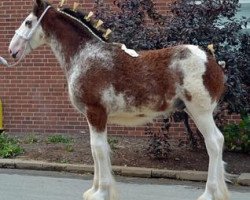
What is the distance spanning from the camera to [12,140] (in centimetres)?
1262

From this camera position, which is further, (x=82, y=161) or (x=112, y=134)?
(x=112, y=134)

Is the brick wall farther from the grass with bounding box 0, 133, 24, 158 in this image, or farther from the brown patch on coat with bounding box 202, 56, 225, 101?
the brown patch on coat with bounding box 202, 56, 225, 101

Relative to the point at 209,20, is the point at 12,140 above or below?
below

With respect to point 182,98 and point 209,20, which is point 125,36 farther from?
point 182,98

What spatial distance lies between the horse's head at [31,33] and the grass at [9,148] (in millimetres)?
4689

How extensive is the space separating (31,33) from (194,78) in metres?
1.97

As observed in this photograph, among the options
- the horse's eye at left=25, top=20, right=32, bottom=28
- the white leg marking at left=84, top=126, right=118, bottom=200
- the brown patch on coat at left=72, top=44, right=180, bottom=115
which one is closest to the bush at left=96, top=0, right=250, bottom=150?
the horse's eye at left=25, top=20, right=32, bottom=28

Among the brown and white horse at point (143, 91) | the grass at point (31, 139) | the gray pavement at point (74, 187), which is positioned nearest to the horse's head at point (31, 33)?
the brown and white horse at point (143, 91)

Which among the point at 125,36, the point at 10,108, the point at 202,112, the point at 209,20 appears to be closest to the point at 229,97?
the point at 209,20

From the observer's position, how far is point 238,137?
37.0ft

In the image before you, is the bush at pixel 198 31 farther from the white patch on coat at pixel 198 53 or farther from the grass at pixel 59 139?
the white patch on coat at pixel 198 53

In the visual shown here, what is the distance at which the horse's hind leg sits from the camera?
6.59m

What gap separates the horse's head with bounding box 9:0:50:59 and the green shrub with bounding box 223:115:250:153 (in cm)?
525

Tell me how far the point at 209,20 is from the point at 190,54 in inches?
147
